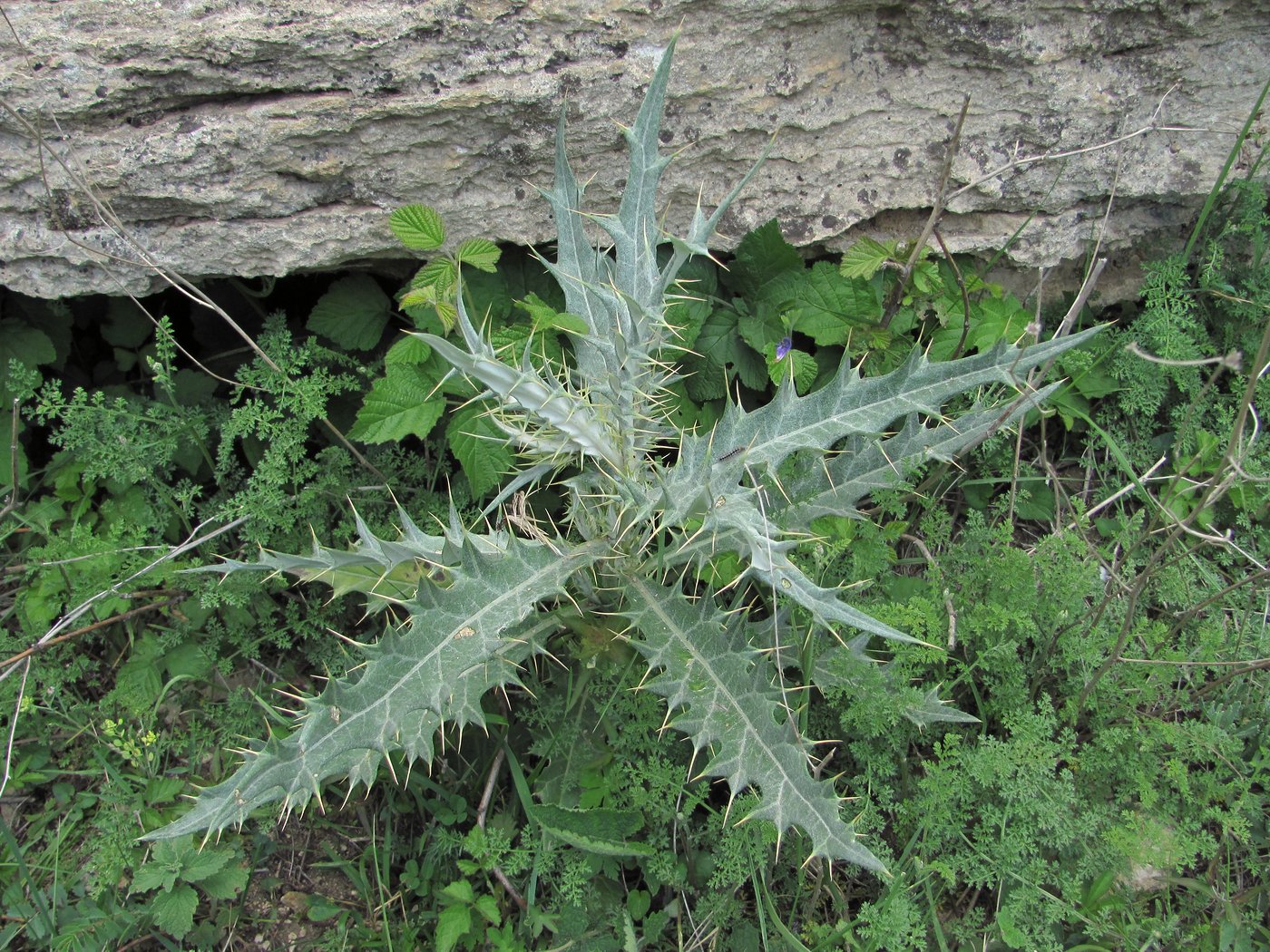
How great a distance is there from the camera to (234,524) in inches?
97.9

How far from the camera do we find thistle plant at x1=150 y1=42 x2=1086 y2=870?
1.83 metres

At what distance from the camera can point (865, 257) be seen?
8.65 ft

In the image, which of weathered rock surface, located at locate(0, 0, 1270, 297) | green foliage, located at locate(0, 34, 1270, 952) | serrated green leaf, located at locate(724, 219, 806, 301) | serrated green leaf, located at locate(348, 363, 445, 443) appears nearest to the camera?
green foliage, located at locate(0, 34, 1270, 952)

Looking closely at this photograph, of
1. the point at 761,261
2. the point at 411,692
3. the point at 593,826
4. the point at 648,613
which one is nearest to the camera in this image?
the point at 411,692

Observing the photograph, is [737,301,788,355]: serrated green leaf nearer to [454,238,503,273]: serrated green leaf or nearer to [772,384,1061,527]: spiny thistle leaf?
[772,384,1061,527]: spiny thistle leaf

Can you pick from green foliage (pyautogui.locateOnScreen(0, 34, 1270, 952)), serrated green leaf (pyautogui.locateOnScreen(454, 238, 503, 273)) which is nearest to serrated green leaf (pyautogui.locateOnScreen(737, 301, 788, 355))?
green foliage (pyautogui.locateOnScreen(0, 34, 1270, 952))

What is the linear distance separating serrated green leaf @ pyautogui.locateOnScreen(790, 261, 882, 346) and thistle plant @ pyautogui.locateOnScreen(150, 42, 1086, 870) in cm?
47

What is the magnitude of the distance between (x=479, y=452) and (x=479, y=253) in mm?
541

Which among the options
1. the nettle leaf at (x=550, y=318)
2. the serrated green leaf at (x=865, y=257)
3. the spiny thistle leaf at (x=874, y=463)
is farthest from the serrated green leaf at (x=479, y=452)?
the serrated green leaf at (x=865, y=257)

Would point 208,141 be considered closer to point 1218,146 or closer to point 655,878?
point 655,878

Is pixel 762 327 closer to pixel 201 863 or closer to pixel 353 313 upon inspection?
pixel 353 313

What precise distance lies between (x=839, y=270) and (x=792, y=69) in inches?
23.0


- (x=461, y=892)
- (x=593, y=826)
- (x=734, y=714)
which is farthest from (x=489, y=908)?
(x=734, y=714)

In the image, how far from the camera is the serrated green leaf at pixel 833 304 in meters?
2.69
